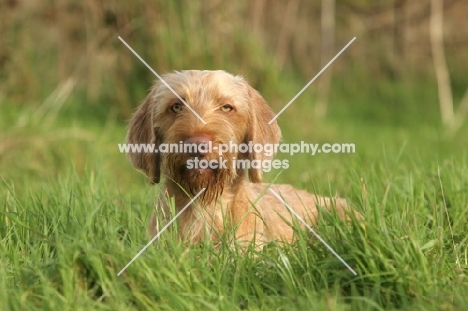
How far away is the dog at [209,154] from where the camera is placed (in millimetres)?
4594

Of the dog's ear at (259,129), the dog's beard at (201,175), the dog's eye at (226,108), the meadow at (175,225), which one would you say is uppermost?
the dog's eye at (226,108)

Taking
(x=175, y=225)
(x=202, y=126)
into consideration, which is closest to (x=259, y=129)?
(x=202, y=126)

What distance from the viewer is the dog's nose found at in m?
4.43

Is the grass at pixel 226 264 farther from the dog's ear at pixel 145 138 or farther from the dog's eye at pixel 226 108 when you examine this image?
the dog's eye at pixel 226 108

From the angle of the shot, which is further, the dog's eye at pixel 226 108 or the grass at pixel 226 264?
the dog's eye at pixel 226 108

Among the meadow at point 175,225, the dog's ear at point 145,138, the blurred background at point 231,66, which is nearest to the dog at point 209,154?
the dog's ear at point 145,138

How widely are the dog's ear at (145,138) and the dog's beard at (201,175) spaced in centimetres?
32

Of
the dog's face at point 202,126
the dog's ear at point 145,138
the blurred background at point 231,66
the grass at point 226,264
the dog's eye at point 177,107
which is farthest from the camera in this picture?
the blurred background at point 231,66

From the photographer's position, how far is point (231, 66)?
1105 centimetres

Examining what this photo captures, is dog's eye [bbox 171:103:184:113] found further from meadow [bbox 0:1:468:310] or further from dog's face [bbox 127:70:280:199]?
meadow [bbox 0:1:468:310]

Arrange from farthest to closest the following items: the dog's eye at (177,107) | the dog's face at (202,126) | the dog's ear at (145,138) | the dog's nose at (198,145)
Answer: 1. the dog's ear at (145,138)
2. the dog's eye at (177,107)
3. the dog's face at (202,126)
4. the dog's nose at (198,145)

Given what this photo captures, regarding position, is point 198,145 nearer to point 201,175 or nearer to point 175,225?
point 201,175

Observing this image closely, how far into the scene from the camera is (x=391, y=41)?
16.7m

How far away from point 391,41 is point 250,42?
20.3 feet
